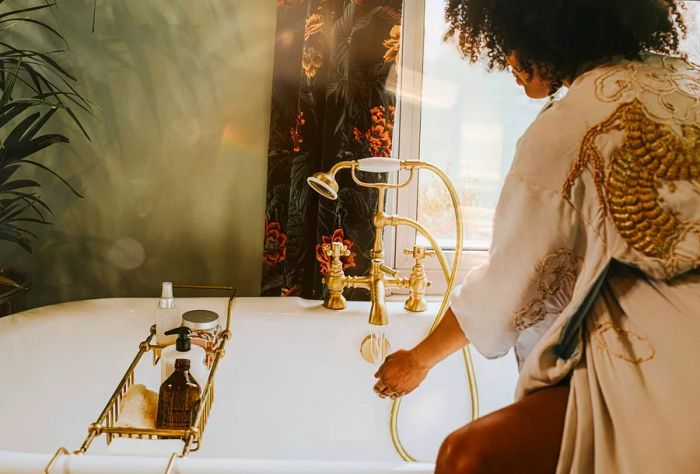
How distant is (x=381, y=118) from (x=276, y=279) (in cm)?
50

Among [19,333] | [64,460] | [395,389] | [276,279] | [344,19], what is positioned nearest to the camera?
[64,460]

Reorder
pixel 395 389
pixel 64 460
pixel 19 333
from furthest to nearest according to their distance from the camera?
pixel 19 333, pixel 395 389, pixel 64 460

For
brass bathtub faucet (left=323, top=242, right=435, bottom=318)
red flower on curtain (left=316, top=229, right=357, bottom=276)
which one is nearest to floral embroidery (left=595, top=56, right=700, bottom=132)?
brass bathtub faucet (left=323, top=242, right=435, bottom=318)

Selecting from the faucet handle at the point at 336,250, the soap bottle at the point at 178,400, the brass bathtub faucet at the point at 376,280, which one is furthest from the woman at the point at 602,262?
the faucet handle at the point at 336,250

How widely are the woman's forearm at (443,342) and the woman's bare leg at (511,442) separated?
198 millimetres

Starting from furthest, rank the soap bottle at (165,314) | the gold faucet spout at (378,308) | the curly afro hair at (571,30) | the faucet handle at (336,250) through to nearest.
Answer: the faucet handle at (336,250), the gold faucet spout at (378,308), the soap bottle at (165,314), the curly afro hair at (571,30)

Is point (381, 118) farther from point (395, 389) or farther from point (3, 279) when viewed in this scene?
point (3, 279)

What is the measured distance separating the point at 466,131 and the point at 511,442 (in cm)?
122

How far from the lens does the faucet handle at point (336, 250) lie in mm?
1453

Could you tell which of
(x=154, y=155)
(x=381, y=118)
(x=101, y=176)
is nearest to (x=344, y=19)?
(x=381, y=118)

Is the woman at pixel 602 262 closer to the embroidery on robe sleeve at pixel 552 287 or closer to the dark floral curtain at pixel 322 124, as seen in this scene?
→ the embroidery on robe sleeve at pixel 552 287

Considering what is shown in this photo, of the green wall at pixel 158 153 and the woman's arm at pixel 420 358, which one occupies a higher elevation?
the green wall at pixel 158 153

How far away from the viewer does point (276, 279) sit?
160 centimetres

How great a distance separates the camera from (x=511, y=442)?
0.73 meters
